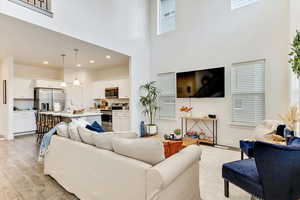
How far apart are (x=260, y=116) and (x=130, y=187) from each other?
392cm

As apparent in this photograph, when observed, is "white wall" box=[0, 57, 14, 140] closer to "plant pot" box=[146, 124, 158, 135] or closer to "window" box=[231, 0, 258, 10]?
"plant pot" box=[146, 124, 158, 135]

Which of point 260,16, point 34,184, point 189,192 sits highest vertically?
point 260,16

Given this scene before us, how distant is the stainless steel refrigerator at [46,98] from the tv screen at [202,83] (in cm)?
524

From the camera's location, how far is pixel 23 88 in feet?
20.2

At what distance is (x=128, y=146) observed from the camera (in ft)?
5.32

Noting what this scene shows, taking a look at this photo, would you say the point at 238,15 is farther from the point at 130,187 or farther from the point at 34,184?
the point at 34,184

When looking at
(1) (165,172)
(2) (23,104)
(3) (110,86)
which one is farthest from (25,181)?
(2) (23,104)

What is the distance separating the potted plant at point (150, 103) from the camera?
5703 millimetres

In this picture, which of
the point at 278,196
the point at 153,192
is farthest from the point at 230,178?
the point at 153,192

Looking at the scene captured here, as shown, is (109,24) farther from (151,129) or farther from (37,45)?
(151,129)

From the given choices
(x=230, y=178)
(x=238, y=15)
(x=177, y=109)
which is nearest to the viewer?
(x=230, y=178)

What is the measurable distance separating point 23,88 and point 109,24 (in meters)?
4.34

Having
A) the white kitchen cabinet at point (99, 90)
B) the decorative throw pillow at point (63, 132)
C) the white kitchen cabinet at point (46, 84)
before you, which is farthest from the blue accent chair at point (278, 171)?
the white kitchen cabinet at point (46, 84)

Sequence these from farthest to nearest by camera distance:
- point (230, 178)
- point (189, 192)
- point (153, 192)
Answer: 1. point (230, 178)
2. point (189, 192)
3. point (153, 192)
